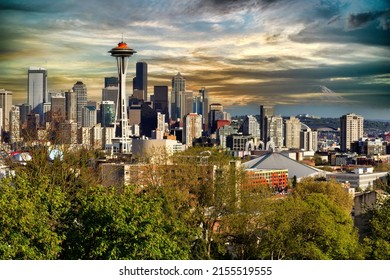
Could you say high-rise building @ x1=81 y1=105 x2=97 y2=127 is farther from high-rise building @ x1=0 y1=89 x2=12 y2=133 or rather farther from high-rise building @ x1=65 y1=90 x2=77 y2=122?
high-rise building @ x1=0 y1=89 x2=12 y2=133

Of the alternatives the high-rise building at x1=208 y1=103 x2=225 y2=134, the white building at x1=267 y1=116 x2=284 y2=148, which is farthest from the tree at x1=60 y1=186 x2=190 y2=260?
the white building at x1=267 y1=116 x2=284 y2=148

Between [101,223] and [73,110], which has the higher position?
[73,110]

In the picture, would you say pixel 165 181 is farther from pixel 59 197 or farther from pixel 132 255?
pixel 132 255

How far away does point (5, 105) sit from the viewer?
702cm

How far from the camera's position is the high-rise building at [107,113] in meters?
12.3

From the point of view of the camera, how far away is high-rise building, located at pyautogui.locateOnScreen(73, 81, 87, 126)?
23.7ft

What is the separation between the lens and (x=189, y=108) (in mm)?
10055

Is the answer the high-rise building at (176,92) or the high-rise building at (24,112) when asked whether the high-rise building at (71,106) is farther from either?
the high-rise building at (176,92)

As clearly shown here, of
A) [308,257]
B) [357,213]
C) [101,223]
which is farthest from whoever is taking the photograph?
[357,213]

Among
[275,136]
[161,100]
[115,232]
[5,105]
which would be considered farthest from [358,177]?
[115,232]

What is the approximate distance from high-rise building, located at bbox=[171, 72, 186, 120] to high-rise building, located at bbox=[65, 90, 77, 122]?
999mm
